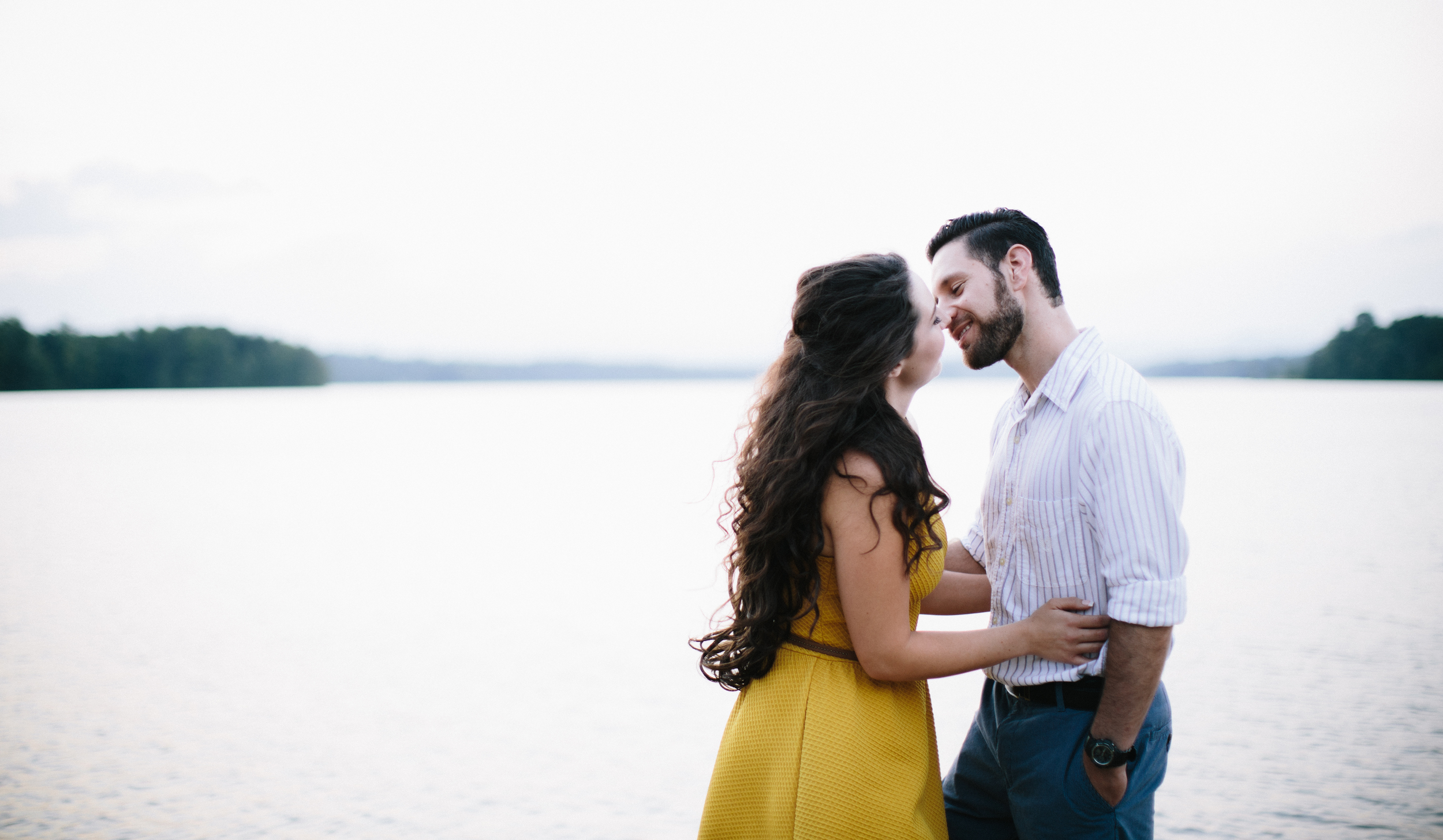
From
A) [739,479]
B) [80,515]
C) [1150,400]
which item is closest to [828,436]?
[739,479]

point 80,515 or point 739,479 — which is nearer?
point 739,479

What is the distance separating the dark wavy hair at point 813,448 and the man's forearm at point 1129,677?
42cm

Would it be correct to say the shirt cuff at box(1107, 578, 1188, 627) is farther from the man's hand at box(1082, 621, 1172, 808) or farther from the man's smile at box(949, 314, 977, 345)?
the man's smile at box(949, 314, 977, 345)

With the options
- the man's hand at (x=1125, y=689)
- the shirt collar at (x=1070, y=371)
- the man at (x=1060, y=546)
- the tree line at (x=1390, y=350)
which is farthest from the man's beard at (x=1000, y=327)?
the tree line at (x=1390, y=350)

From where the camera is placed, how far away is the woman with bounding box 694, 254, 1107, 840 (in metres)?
1.79

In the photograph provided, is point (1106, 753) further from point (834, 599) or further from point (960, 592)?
point (834, 599)

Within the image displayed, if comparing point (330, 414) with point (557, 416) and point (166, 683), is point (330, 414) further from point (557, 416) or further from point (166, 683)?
point (166, 683)

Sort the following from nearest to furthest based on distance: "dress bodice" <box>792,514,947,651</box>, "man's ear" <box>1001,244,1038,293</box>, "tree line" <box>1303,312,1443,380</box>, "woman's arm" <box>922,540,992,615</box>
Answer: "dress bodice" <box>792,514,947,651</box>, "man's ear" <box>1001,244,1038,293</box>, "woman's arm" <box>922,540,992,615</box>, "tree line" <box>1303,312,1443,380</box>

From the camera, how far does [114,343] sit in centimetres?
6519

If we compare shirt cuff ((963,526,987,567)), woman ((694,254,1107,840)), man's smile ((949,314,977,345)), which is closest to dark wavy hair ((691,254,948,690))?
woman ((694,254,1107,840))

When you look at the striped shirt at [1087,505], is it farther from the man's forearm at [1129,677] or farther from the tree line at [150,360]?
the tree line at [150,360]

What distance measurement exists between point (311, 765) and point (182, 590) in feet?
15.3

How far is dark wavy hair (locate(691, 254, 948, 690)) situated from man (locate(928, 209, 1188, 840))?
0.24 meters

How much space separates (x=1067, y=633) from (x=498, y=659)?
5283 millimetres
